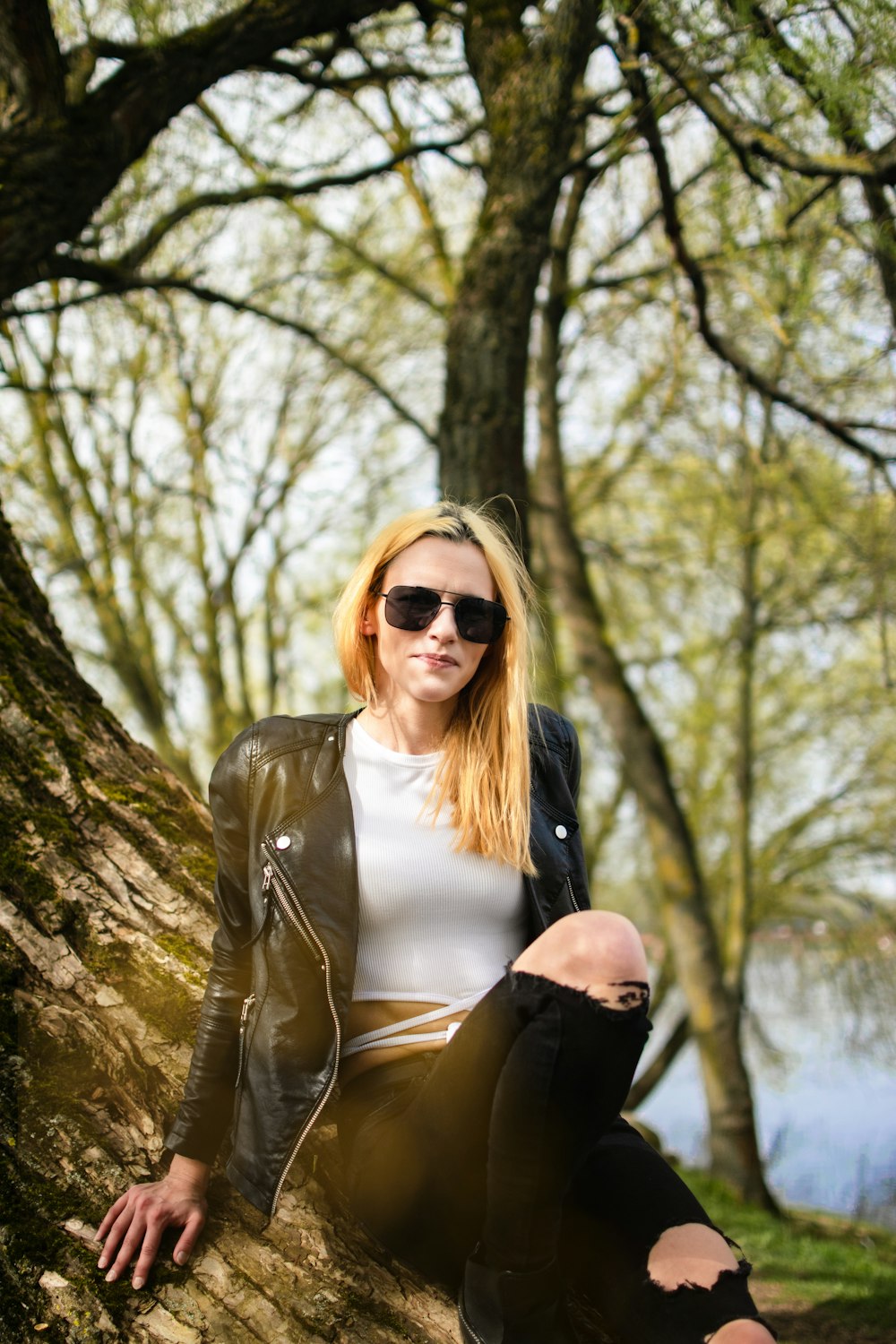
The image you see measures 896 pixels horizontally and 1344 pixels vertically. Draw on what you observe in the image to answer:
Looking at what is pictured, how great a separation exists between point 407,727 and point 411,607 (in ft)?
0.90

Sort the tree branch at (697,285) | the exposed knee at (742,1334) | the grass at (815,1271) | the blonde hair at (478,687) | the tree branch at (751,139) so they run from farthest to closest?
1. the grass at (815,1271)
2. the tree branch at (697,285)
3. the tree branch at (751,139)
4. the blonde hair at (478,687)
5. the exposed knee at (742,1334)

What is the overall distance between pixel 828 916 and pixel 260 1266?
39.8 feet

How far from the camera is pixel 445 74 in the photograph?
4.91 metres

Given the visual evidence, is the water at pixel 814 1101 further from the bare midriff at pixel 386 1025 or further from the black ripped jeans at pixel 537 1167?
the bare midriff at pixel 386 1025

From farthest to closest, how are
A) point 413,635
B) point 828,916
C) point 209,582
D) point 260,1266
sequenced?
1. point 828,916
2. point 209,582
3. point 413,635
4. point 260,1266

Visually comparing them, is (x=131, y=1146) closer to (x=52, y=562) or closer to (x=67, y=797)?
(x=67, y=797)

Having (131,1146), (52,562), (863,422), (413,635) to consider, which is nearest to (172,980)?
(131,1146)

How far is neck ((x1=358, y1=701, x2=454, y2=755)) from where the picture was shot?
2.23m

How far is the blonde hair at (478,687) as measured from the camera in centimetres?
213

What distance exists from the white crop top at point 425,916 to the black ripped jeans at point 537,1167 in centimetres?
15

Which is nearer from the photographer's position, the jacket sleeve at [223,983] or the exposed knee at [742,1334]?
the exposed knee at [742,1334]

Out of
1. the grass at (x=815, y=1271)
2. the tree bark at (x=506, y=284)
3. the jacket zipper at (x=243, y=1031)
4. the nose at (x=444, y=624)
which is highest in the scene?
the tree bark at (x=506, y=284)

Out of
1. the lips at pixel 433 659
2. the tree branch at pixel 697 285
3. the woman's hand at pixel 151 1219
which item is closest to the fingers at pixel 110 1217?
the woman's hand at pixel 151 1219

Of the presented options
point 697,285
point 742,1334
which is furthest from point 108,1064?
point 697,285
